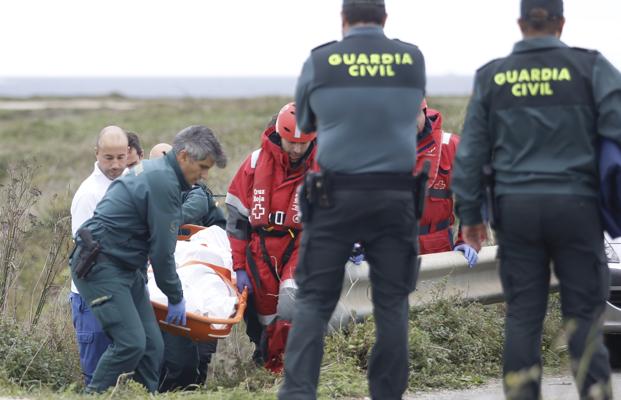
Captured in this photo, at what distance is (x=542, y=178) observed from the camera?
4742mm

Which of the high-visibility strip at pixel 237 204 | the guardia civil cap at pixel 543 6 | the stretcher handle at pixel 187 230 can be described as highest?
the guardia civil cap at pixel 543 6

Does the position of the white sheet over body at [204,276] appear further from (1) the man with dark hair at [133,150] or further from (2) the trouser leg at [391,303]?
(2) the trouser leg at [391,303]

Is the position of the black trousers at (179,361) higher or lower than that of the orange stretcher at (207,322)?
lower

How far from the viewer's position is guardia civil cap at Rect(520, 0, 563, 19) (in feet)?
16.0

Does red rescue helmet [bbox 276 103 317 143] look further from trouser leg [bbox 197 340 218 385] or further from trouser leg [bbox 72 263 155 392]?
trouser leg [bbox 197 340 218 385]

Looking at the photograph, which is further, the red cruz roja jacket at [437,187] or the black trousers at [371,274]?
the red cruz roja jacket at [437,187]

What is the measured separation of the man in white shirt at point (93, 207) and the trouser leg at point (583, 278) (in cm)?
322

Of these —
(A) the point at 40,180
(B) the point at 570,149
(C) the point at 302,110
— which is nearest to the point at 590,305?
(B) the point at 570,149

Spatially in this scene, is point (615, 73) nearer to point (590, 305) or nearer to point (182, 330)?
point (590, 305)

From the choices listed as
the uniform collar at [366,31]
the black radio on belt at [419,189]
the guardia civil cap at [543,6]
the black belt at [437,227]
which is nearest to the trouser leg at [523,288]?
the black radio on belt at [419,189]

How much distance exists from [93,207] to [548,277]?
3276 mm

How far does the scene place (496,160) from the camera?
4.91 m

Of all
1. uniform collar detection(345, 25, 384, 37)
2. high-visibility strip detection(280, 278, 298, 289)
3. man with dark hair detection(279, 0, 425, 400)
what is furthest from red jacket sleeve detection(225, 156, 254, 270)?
uniform collar detection(345, 25, 384, 37)

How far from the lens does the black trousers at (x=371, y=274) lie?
193 inches
